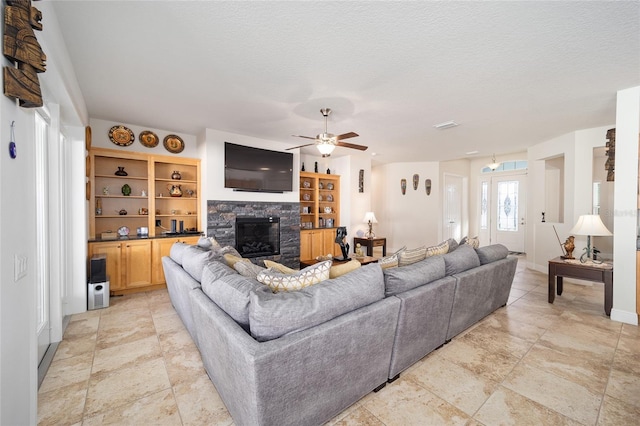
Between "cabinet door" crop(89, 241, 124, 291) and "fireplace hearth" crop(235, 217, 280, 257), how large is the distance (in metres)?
1.70

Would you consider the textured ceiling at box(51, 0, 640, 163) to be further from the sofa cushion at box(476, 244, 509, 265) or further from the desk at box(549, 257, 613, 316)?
the desk at box(549, 257, 613, 316)

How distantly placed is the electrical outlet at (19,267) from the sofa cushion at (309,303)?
1.04 meters

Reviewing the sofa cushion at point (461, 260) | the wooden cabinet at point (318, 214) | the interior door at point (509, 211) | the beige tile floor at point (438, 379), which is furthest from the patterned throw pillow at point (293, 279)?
the interior door at point (509, 211)

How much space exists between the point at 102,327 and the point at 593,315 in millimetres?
5614

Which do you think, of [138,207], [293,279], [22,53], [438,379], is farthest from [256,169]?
[438,379]

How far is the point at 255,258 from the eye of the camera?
16.5 ft

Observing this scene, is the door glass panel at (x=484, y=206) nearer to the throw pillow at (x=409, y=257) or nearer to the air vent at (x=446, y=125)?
the air vent at (x=446, y=125)

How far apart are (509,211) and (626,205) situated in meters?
4.68


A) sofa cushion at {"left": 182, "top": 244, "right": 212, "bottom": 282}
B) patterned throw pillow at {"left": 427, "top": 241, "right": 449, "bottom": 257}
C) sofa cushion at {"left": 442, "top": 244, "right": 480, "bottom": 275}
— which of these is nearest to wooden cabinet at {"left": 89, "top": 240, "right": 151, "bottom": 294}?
sofa cushion at {"left": 182, "top": 244, "right": 212, "bottom": 282}

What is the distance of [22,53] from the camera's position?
3.97ft

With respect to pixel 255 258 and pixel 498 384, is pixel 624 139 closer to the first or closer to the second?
pixel 498 384

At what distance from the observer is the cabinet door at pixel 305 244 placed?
19.5 feet

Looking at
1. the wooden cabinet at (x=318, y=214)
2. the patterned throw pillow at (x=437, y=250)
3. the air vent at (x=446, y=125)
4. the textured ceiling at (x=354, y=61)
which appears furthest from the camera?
the wooden cabinet at (x=318, y=214)

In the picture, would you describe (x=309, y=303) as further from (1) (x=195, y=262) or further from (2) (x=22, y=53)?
(2) (x=22, y=53)
